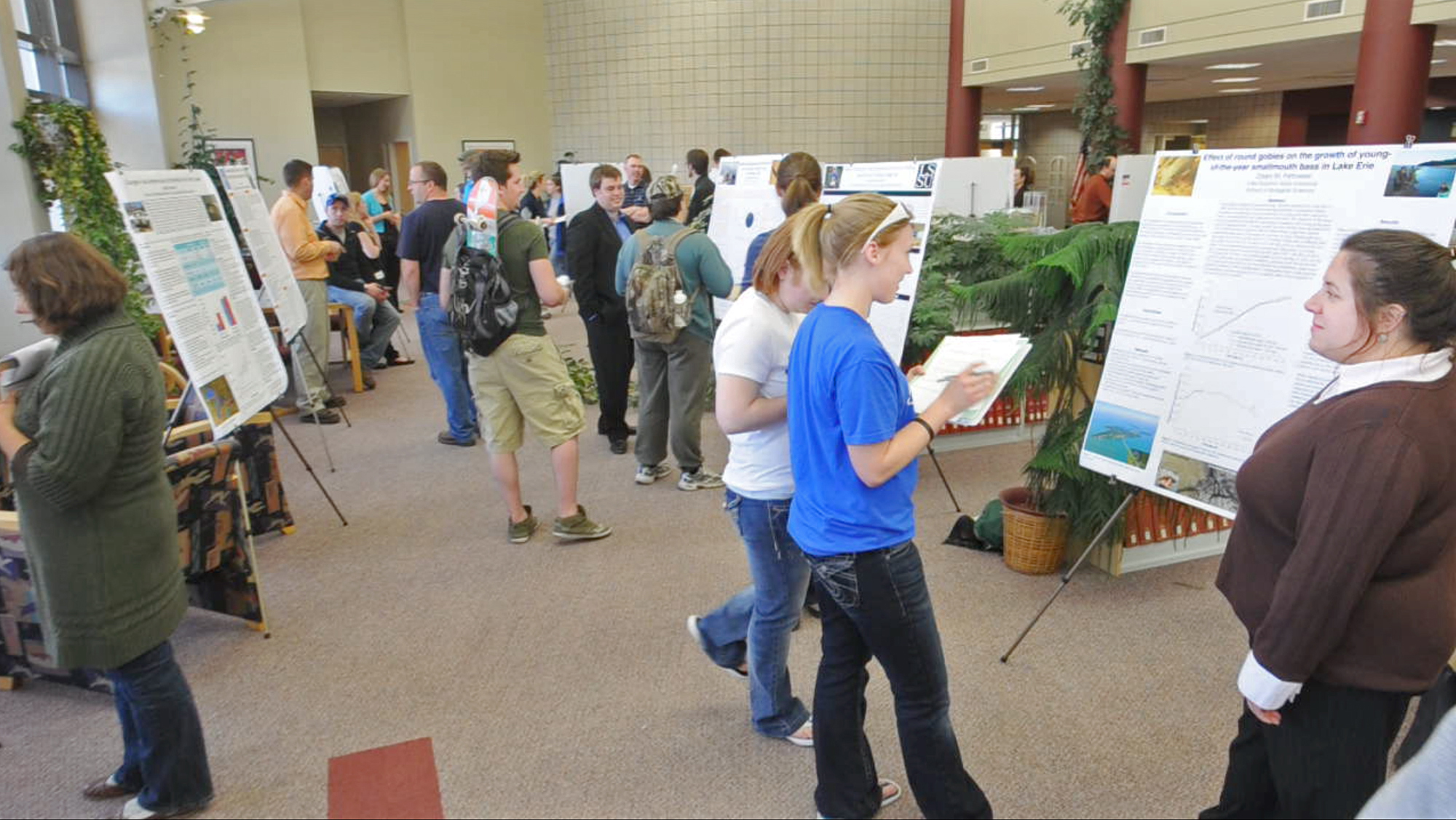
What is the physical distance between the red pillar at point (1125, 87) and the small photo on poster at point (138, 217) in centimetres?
944

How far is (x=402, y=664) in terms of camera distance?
2.88 m

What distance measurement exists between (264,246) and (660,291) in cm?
229

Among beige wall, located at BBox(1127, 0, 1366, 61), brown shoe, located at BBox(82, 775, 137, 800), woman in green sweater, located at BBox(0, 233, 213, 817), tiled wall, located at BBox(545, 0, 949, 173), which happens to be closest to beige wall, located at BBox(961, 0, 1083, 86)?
tiled wall, located at BBox(545, 0, 949, 173)

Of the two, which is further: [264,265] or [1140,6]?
[1140,6]

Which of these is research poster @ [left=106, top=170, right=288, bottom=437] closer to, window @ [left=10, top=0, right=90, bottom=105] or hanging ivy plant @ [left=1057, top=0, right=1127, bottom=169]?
window @ [left=10, top=0, right=90, bottom=105]

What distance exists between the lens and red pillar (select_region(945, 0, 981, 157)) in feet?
40.2

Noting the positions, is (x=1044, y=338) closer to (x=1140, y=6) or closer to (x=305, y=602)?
(x=305, y=602)

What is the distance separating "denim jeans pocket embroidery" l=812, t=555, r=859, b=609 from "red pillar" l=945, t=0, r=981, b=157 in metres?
11.6

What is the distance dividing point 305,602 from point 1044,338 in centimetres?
283

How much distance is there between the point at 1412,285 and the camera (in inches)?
55.4

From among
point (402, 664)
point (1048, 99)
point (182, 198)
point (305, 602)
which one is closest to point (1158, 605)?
point (402, 664)

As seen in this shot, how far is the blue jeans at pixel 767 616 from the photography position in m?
2.17

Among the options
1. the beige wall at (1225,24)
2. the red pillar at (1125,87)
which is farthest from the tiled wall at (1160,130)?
the beige wall at (1225,24)

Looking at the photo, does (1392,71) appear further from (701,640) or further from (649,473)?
(701,640)
